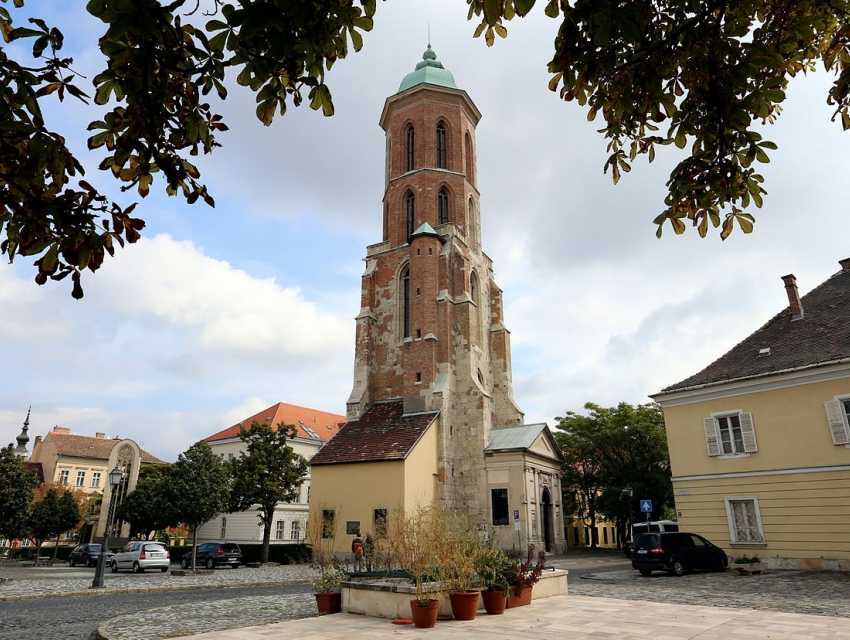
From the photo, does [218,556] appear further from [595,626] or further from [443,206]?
[443,206]

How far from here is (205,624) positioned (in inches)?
420

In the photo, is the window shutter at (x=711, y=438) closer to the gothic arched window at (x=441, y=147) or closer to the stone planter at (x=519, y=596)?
the stone planter at (x=519, y=596)

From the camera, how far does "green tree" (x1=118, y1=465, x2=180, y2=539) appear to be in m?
27.6

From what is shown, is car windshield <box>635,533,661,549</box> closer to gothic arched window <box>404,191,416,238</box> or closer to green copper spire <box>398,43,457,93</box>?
gothic arched window <box>404,191,416,238</box>

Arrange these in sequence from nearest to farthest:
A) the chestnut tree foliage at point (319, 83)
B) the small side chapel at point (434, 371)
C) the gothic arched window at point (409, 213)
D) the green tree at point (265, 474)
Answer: the chestnut tree foliage at point (319, 83)
the small side chapel at point (434, 371)
the green tree at point (265, 474)
the gothic arched window at point (409, 213)

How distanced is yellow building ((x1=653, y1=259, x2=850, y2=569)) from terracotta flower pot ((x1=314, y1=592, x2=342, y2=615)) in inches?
624

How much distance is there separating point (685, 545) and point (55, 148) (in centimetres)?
2123

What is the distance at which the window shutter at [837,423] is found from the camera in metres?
18.8

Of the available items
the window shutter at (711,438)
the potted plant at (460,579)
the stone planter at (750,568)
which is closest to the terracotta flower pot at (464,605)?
the potted plant at (460,579)

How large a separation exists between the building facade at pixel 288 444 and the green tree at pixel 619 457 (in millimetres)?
18127

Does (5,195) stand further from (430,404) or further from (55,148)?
(430,404)

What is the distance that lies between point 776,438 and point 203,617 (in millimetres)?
18986

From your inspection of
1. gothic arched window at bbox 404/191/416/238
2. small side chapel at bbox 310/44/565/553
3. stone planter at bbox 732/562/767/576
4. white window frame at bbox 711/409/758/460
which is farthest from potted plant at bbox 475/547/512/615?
gothic arched window at bbox 404/191/416/238

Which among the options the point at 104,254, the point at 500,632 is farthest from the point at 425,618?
the point at 104,254
